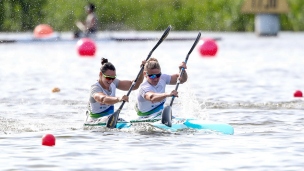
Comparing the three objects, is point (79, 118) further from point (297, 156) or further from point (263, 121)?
point (297, 156)

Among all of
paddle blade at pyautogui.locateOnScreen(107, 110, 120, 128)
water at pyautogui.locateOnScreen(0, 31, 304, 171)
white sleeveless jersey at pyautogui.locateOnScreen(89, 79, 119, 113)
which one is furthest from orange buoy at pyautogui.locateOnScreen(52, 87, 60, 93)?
paddle blade at pyautogui.locateOnScreen(107, 110, 120, 128)

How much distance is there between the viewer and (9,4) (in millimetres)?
47000

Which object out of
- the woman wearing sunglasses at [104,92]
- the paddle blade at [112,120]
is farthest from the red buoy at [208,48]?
the paddle blade at [112,120]

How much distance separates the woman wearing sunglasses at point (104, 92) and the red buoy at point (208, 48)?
19.0 meters

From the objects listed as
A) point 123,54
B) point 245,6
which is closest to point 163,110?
point 123,54

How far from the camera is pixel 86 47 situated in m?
34.7

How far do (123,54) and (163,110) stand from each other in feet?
80.0

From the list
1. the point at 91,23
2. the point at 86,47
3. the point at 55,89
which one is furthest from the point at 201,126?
the point at 91,23

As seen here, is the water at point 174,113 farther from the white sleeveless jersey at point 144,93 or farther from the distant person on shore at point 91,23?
the distant person on shore at point 91,23

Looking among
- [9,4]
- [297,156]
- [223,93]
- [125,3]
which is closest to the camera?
[297,156]

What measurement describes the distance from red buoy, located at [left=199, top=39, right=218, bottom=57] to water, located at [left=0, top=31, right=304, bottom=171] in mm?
742

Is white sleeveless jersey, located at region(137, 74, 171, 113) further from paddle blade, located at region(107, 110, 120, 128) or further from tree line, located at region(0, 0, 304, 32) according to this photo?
tree line, located at region(0, 0, 304, 32)

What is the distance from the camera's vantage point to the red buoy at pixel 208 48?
3278 cm

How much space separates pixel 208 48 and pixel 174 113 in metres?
17.5
